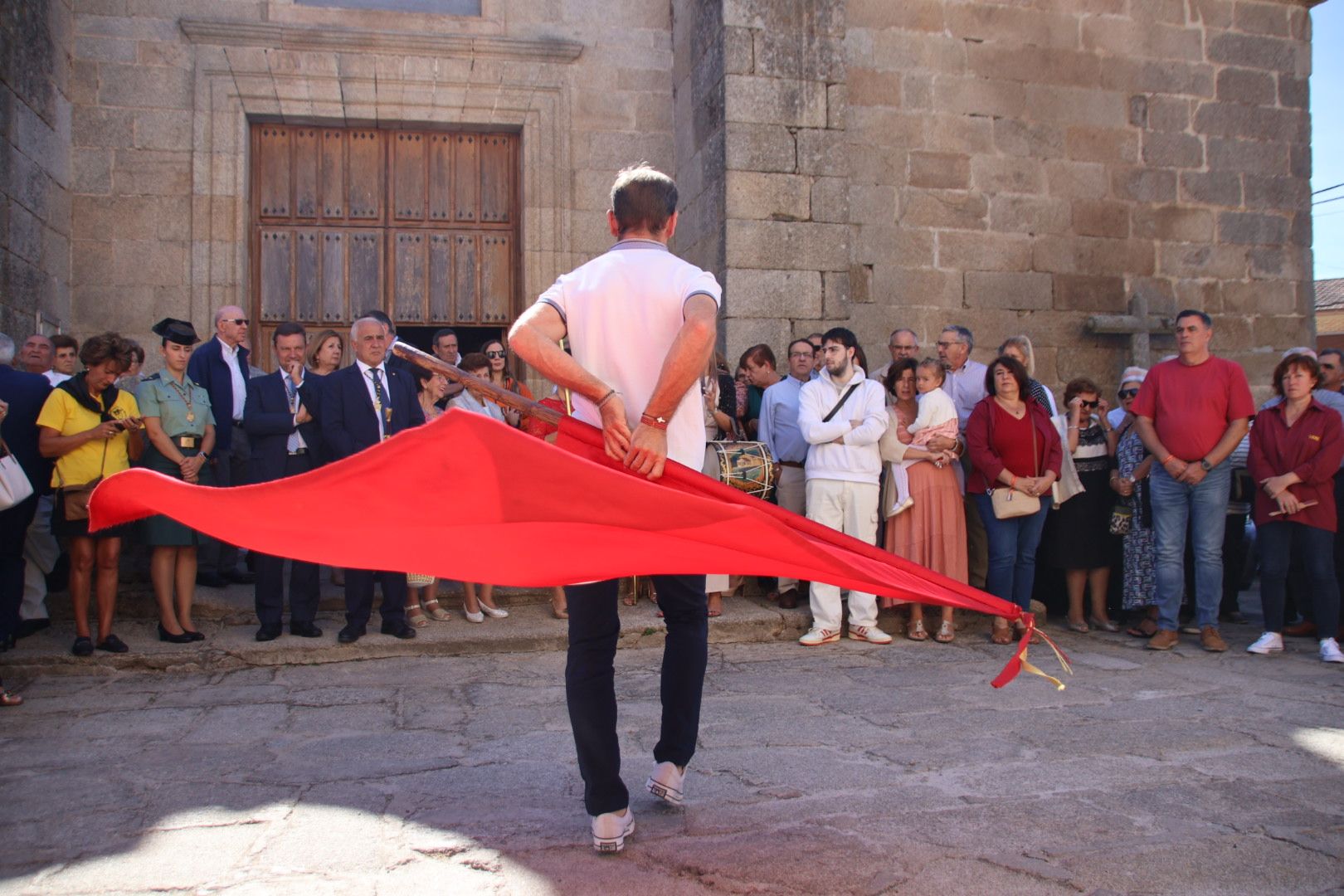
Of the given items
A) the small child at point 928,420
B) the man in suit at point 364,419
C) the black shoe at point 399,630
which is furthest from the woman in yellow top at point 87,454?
the small child at point 928,420

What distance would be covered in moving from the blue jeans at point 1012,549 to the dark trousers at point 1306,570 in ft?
4.39

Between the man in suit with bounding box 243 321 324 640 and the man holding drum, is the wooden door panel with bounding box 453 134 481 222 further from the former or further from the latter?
the man holding drum

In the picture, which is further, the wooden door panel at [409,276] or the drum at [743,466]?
the wooden door panel at [409,276]

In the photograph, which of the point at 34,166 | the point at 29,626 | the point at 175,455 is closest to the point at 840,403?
the point at 175,455

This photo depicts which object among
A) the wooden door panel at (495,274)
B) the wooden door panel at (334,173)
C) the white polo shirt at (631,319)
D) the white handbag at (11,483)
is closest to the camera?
the white polo shirt at (631,319)

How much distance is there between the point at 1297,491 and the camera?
6902 millimetres

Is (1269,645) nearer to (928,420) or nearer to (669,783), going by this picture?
(928,420)

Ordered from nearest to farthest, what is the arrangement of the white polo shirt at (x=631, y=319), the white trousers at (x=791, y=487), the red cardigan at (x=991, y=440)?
the white polo shirt at (x=631, y=319), the red cardigan at (x=991, y=440), the white trousers at (x=791, y=487)

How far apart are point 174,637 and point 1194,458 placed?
6.22m

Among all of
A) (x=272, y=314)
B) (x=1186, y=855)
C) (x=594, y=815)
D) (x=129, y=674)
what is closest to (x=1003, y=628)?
(x=1186, y=855)

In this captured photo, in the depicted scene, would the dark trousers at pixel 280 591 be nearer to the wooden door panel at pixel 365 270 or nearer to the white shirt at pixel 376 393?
the white shirt at pixel 376 393

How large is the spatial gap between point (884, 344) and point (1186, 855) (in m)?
7.06

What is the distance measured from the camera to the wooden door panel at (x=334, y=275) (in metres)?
9.74

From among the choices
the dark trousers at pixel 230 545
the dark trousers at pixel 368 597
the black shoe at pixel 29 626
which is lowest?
the black shoe at pixel 29 626
